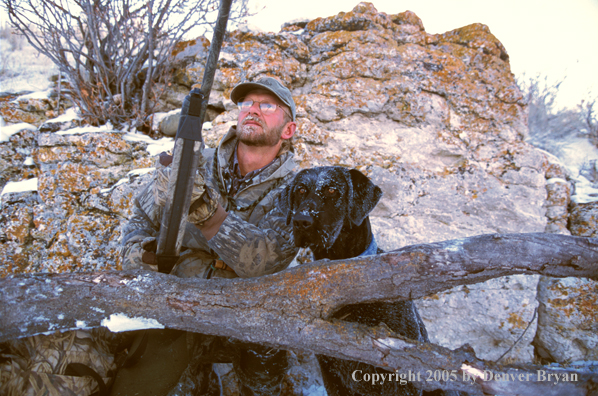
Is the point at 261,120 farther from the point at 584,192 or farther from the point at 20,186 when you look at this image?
the point at 584,192

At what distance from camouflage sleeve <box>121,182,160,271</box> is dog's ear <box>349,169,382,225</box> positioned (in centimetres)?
141

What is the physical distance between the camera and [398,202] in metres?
3.02

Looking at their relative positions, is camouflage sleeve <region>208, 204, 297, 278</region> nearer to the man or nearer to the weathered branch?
the man

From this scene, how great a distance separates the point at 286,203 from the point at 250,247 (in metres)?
0.44

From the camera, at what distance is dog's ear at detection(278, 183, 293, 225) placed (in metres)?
2.07

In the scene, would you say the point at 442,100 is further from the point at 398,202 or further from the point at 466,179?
the point at 398,202

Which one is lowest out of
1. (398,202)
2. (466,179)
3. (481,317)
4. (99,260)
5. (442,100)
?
(481,317)

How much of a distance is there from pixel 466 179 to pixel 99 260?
141 inches

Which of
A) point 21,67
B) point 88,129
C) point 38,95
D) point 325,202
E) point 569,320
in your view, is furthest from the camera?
point 21,67

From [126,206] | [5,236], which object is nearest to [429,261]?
[126,206]

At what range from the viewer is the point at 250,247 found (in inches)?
72.4

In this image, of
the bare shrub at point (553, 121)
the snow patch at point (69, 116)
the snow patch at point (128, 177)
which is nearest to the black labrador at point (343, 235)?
the snow patch at point (128, 177)

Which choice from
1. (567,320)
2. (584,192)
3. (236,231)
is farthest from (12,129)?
(584,192)

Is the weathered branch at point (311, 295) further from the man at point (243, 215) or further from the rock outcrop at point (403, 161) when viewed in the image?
the rock outcrop at point (403, 161)
